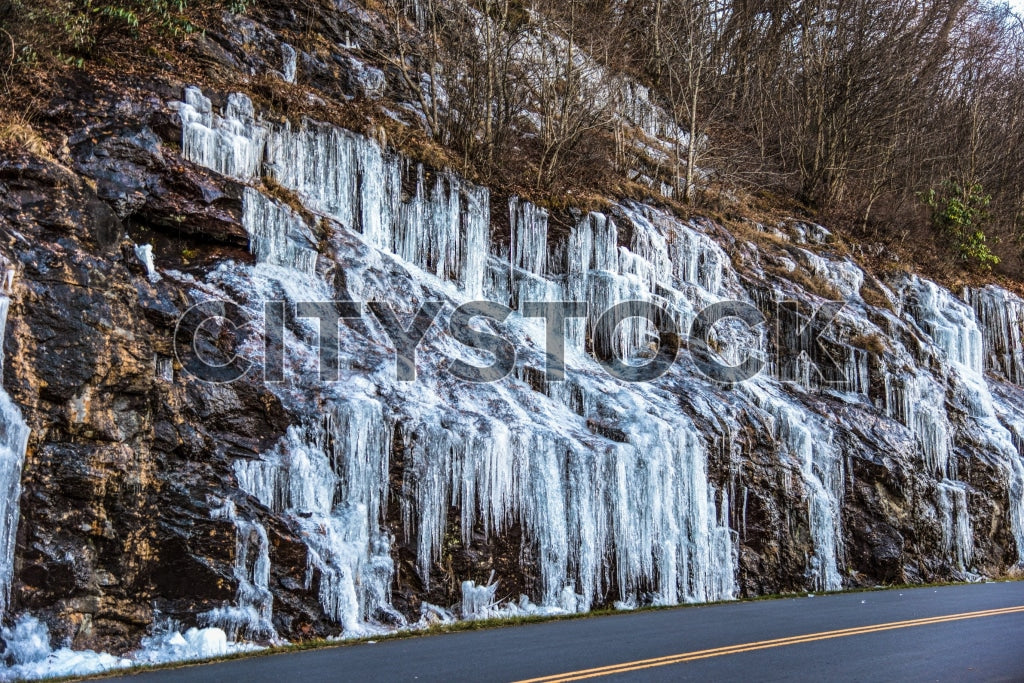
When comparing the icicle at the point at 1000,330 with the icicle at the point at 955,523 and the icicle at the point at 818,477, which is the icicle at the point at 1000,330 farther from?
the icicle at the point at 818,477

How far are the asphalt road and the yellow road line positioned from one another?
0.01 metres

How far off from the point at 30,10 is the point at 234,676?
34.1ft

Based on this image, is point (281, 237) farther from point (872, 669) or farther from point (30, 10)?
point (872, 669)

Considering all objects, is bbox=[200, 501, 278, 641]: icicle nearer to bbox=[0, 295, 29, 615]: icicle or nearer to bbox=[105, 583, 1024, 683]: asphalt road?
bbox=[105, 583, 1024, 683]: asphalt road

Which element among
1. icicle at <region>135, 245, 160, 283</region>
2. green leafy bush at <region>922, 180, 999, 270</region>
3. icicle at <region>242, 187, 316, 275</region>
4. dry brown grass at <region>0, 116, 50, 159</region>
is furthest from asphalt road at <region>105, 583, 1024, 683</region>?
green leafy bush at <region>922, 180, 999, 270</region>

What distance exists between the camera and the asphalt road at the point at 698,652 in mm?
7512

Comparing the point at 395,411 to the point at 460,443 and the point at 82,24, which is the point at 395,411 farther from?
the point at 82,24

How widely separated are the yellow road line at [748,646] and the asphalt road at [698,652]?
1 centimetres

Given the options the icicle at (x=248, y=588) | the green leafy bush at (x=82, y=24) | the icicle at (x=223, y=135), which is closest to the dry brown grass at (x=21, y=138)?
the green leafy bush at (x=82, y=24)

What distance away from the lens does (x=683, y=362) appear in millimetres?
17062

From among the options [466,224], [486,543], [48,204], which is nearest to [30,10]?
[48,204]

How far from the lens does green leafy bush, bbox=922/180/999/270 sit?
26.9 m

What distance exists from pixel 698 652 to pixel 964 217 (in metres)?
23.4

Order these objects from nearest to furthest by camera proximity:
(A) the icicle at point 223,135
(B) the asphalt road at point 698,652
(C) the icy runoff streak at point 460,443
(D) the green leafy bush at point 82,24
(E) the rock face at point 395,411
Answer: (B) the asphalt road at point 698,652, (E) the rock face at point 395,411, (C) the icy runoff streak at point 460,443, (D) the green leafy bush at point 82,24, (A) the icicle at point 223,135
